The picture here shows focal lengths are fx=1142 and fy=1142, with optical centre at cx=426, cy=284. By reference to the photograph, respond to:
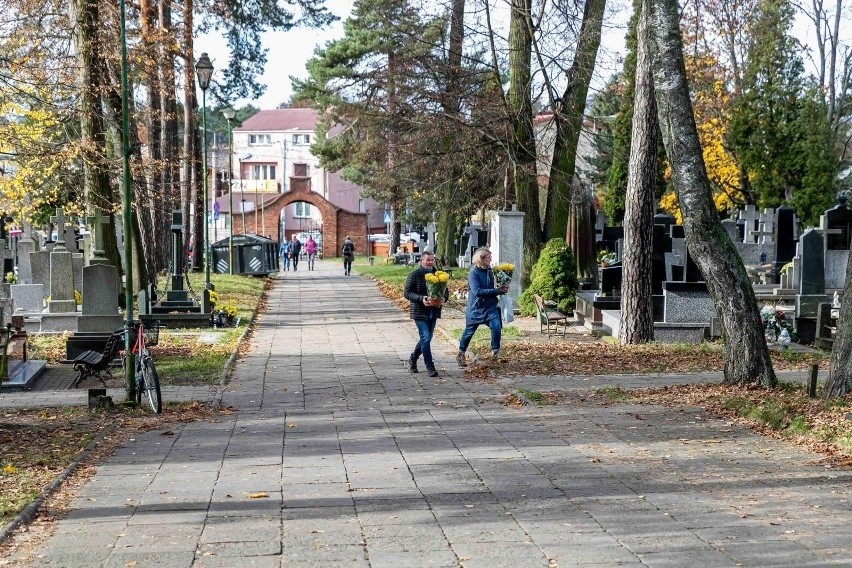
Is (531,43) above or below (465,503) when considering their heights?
above

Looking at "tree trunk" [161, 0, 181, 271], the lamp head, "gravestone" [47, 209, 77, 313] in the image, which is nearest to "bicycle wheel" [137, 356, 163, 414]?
"gravestone" [47, 209, 77, 313]

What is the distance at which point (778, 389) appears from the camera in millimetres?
12047

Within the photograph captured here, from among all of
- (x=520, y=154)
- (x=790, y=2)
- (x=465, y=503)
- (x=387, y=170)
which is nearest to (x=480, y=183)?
(x=387, y=170)

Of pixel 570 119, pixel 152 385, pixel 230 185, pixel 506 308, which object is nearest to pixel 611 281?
pixel 506 308

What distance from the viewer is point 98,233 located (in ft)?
65.7

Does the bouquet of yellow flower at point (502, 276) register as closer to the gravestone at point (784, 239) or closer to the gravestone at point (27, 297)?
the gravestone at point (27, 297)

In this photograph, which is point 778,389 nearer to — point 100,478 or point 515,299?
point 100,478

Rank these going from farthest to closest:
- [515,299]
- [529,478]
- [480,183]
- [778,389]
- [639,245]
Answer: [480,183] → [515,299] → [639,245] → [778,389] → [529,478]

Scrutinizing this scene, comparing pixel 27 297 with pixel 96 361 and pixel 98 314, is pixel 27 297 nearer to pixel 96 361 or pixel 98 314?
pixel 98 314

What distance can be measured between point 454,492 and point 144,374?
212 inches

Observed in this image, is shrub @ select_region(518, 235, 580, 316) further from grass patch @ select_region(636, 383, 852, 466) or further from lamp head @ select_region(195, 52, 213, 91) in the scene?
grass patch @ select_region(636, 383, 852, 466)

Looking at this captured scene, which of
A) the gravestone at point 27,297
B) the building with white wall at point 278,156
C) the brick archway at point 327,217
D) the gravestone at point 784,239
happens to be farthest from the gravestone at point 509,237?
the building with white wall at point 278,156

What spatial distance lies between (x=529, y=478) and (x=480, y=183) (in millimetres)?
22654

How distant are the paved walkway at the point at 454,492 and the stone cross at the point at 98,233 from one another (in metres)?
5.44
